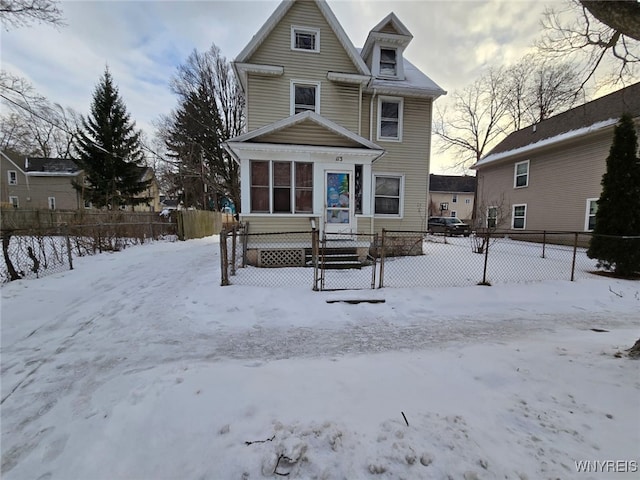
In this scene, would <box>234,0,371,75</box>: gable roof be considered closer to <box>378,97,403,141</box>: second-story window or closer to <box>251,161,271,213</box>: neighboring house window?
<box>378,97,403,141</box>: second-story window

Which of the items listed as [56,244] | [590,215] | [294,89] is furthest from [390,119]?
[56,244]

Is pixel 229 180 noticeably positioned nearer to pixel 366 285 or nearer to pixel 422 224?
pixel 422 224

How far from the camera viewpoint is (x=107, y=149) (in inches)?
849

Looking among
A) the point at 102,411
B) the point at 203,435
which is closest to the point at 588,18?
the point at 203,435

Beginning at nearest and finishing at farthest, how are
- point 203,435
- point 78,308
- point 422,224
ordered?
point 203,435, point 78,308, point 422,224

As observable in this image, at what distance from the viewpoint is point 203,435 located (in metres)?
2.19

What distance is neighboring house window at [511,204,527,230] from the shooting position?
17516 mm

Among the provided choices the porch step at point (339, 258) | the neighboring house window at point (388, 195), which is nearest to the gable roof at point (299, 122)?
the neighboring house window at point (388, 195)

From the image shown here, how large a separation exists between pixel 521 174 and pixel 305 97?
49.3 feet

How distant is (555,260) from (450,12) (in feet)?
30.0

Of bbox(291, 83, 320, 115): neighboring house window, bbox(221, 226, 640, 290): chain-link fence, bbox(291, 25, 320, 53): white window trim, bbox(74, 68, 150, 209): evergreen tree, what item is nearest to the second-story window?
bbox(291, 83, 320, 115): neighboring house window

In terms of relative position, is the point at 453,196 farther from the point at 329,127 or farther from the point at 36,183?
the point at 36,183

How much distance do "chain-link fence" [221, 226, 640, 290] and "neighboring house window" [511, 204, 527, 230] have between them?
261 inches

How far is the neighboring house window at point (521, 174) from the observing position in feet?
57.5
